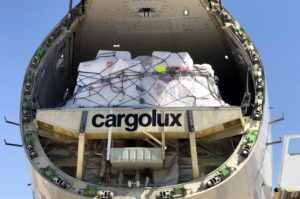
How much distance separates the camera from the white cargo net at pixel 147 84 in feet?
31.7

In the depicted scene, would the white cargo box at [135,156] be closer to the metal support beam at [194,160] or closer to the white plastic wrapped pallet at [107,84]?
the metal support beam at [194,160]

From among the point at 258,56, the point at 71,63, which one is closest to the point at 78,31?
the point at 71,63

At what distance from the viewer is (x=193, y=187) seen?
834cm

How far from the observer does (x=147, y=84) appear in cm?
993

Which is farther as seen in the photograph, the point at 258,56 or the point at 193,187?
the point at 258,56

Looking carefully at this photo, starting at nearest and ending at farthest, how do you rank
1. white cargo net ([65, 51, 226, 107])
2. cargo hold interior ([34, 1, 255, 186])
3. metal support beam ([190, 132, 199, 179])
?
metal support beam ([190, 132, 199, 179]), cargo hold interior ([34, 1, 255, 186]), white cargo net ([65, 51, 226, 107])

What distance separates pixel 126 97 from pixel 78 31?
280cm

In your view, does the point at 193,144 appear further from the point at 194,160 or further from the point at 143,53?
the point at 143,53

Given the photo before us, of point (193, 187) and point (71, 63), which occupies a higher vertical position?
point (71, 63)

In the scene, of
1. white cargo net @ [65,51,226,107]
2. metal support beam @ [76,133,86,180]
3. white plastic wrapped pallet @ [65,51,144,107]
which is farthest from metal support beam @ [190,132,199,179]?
metal support beam @ [76,133,86,180]

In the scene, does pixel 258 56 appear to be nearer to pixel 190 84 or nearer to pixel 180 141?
pixel 190 84

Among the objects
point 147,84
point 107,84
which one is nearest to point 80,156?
point 107,84

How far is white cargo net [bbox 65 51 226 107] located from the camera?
31.7ft

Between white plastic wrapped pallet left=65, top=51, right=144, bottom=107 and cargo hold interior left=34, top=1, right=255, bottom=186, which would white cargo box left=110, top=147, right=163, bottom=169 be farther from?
white plastic wrapped pallet left=65, top=51, right=144, bottom=107
